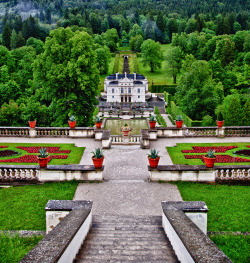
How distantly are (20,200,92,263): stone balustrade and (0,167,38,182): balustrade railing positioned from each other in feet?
18.5

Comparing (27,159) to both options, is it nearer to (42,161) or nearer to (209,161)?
(42,161)

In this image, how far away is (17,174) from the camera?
16.5m

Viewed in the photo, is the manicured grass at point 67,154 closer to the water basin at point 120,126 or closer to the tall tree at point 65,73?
the tall tree at point 65,73

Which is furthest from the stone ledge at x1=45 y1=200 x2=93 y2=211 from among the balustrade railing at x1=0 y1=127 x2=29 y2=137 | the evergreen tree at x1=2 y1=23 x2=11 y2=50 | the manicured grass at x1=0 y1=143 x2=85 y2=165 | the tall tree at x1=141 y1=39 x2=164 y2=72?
the tall tree at x1=141 y1=39 x2=164 y2=72

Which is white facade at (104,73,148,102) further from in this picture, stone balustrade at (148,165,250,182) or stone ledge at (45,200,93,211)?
stone ledge at (45,200,93,211)

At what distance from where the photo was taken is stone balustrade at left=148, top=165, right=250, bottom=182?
16406 millimetres

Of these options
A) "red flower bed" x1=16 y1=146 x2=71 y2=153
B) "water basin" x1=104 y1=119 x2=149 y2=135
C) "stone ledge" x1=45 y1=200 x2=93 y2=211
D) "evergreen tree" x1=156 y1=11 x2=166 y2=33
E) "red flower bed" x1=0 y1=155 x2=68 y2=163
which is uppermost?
"evergreen tree" x1=156 y1=11 x2=166 y2=33

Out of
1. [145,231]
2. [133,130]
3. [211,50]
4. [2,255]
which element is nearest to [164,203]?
[145,231]

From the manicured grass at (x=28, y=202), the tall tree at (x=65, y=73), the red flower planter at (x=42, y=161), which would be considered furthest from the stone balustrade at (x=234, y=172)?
the tall tree at (x=65, y=73)

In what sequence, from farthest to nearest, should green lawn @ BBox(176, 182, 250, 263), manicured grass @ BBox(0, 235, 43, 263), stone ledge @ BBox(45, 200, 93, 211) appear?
stone ledge @ BBox(45, 200, 93, 211) < green lawn @ BBox(176, 182, 250, 263) < manicured grass @ BBox(0, 235, 43, 263)

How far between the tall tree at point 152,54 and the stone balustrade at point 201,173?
108 meters

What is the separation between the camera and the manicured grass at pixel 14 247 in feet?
30.5

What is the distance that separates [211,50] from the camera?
11100 centimetres

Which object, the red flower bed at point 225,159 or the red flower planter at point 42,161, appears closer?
the red flower planter at point 42,161
